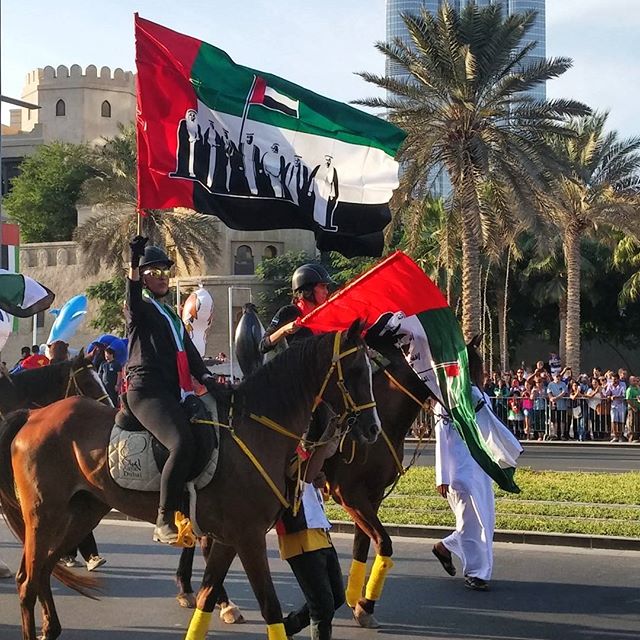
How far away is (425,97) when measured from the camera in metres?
28.4

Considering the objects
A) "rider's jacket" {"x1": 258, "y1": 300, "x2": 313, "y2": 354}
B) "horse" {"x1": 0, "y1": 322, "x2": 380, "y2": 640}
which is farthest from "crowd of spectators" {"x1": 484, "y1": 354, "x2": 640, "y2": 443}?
"horse" {"x1": 0, "y1": 322, "x2": 380, "y2": 640}

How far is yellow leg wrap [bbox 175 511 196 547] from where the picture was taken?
7105mm

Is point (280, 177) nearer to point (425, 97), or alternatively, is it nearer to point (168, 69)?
point (168, 69)

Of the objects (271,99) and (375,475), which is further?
(271,99)

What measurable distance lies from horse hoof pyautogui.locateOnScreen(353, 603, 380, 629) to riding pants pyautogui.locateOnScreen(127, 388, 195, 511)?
211cm

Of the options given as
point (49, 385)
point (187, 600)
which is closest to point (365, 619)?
point (187, 600)

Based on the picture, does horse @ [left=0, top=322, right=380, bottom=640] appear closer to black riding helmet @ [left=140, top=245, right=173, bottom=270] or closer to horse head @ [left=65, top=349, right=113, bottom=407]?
black riding helmet @ [left=140, top=245, right=173, bottom=270]

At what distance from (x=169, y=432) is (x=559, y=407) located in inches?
878

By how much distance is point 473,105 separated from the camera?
28109 millimetres

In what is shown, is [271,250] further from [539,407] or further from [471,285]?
[539,407]

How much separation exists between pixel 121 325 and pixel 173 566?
160 feet

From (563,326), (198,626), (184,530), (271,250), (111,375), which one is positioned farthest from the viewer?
(271,250)

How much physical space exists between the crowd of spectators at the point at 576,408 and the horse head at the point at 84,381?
58.6 feet

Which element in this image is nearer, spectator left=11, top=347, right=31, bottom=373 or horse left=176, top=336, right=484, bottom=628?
horse left=176, top=336, right=484, bottom=628
